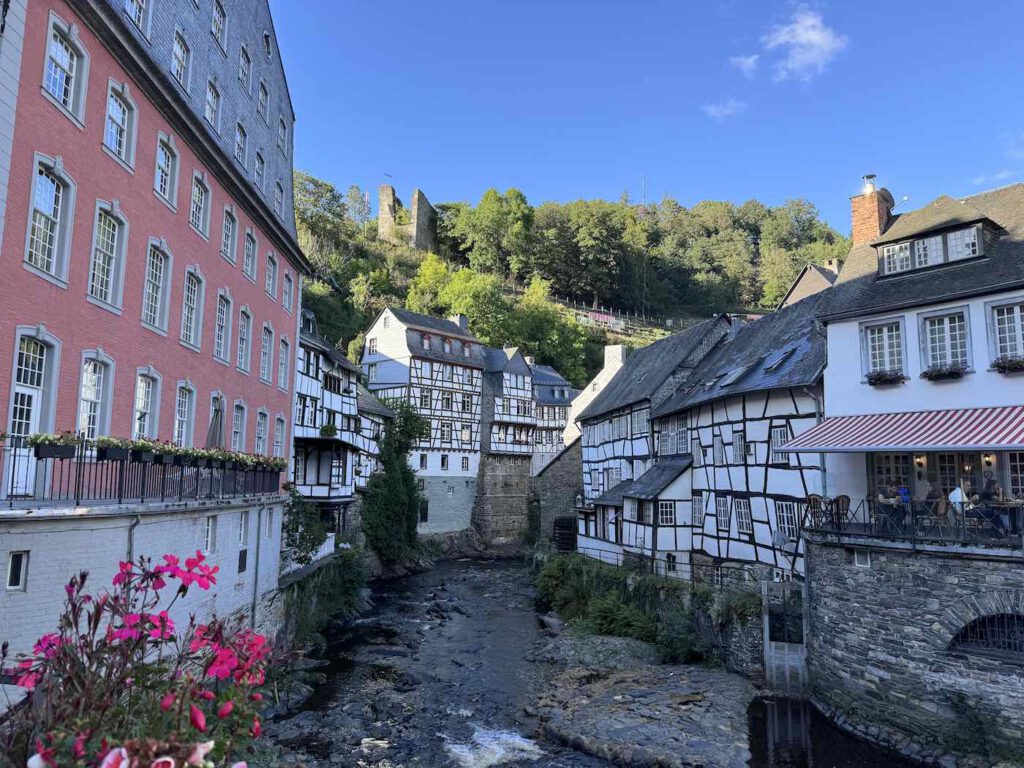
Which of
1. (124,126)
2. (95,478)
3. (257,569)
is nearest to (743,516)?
(257,569)

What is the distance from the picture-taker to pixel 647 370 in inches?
1246

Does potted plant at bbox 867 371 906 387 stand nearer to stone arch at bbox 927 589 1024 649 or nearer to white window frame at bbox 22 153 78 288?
stone arch at bbox 927 589 1024 649

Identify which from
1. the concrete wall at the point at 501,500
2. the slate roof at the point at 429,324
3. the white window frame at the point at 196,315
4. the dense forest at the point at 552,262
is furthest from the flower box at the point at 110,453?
the dense forest at the point at 552,262

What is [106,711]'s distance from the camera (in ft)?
13.1

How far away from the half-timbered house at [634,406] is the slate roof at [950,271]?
31.4 feet

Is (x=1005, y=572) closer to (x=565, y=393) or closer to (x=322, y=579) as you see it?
(x=322, y=579)

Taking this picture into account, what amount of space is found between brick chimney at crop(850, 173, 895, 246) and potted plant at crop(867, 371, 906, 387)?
218 inches

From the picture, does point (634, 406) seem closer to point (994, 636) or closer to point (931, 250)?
point (931, 250)

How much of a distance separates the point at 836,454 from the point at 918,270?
4780 mm

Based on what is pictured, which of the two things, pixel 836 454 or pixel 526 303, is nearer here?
pixel 836 454

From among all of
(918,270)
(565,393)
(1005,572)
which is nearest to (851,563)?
(1005,572)

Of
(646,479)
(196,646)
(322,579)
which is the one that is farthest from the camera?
(646,479)

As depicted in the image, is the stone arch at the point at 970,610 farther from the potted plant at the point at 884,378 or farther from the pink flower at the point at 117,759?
the pink flower at the point at 117,759

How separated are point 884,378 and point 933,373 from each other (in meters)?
1.00
